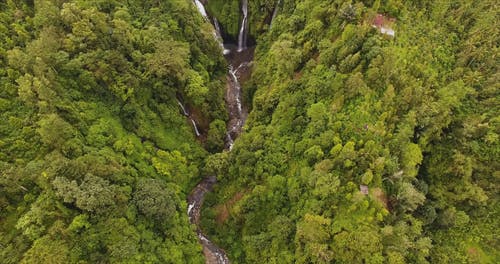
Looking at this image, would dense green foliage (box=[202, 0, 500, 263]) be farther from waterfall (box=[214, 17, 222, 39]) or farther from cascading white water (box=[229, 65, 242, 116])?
waterfall (box=[214, 17, 222, 39])

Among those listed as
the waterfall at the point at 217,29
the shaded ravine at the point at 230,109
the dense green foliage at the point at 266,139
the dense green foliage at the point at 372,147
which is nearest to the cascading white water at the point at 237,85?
the shaded ravine at the point at 230,109

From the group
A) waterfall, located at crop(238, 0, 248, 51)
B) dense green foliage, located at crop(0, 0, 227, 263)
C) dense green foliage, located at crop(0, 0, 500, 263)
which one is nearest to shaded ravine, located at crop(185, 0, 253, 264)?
waterfall, located at crop(238, 0, 248, 51)

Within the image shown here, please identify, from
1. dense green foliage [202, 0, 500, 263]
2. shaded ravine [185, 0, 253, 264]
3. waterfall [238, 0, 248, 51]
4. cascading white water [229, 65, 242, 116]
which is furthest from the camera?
waterfall [238, 0, 248, 51]

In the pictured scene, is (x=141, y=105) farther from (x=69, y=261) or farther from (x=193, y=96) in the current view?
(x=69, y=261)

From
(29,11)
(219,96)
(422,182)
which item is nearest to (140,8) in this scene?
(29,11)

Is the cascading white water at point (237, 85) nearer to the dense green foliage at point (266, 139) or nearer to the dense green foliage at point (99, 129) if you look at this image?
the dense green foliage at point (99, 129)
